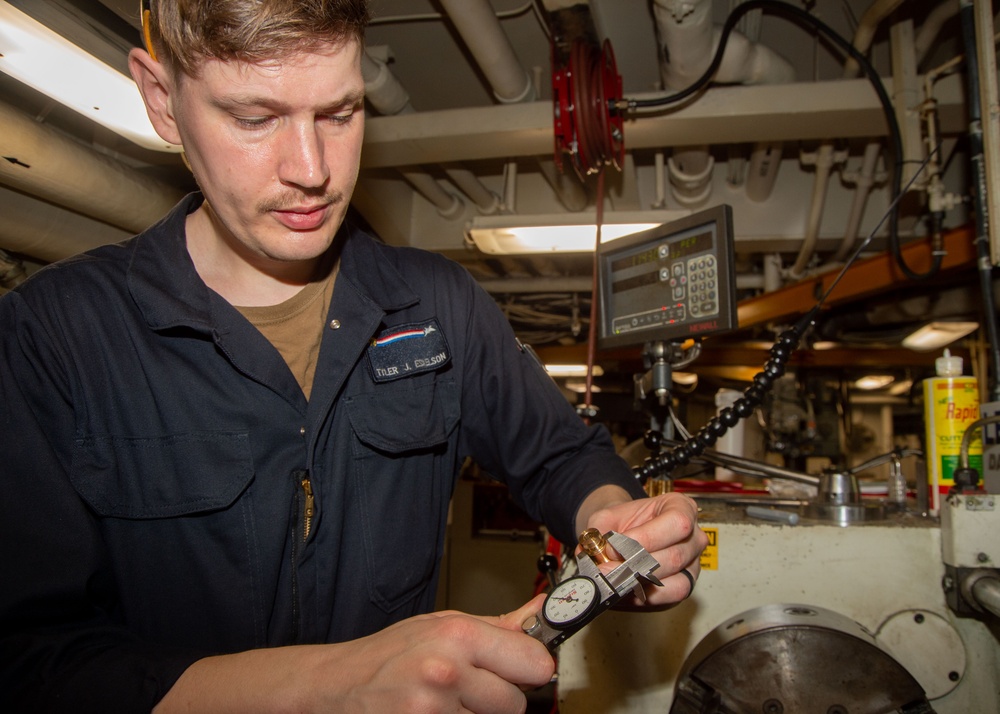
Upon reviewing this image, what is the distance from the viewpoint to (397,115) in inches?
96.0

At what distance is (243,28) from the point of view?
34.0 inches

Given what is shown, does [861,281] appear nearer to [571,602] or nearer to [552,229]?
[552,229]

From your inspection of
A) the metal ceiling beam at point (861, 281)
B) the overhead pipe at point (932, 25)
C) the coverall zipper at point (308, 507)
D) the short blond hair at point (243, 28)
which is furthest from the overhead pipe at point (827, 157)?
the coverall zipper at point (308, 507)

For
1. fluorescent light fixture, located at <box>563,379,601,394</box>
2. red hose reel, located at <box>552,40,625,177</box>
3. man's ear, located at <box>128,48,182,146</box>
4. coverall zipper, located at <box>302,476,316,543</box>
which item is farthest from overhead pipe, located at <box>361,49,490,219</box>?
fluorescent light fixture, located at <box>563,379,601,394</box>

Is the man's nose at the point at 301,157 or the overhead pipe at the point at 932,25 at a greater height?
the overhead pipe at the point at 932,25

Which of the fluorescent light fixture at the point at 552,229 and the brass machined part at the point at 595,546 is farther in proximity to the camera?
the fluorescent light fixture at the point at 552,229

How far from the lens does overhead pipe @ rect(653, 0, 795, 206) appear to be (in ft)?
6.11

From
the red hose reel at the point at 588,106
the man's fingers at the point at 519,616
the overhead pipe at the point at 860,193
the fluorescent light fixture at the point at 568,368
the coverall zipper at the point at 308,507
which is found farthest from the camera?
the fluorescent light fixture at the point at 568,368

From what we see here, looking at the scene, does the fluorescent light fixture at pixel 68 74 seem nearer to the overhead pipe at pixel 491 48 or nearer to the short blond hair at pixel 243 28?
the short blond hair at pixel 243 28

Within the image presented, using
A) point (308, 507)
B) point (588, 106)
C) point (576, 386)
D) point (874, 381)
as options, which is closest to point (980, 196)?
point (588, 106)

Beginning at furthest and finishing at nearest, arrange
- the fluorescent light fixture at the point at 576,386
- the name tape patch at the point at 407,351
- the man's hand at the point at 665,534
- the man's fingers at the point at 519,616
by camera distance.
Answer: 1. the fluorescent light fixture at the point at 576,386
2. the name tape patch at the point at 407,351
3. the man's hand at the point at 665,534
4. the man's fingers at the point at 519,616

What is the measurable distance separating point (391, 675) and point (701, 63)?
2.13 meters

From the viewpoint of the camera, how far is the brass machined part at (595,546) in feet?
2.63

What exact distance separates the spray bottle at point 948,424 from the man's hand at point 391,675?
117 cm
